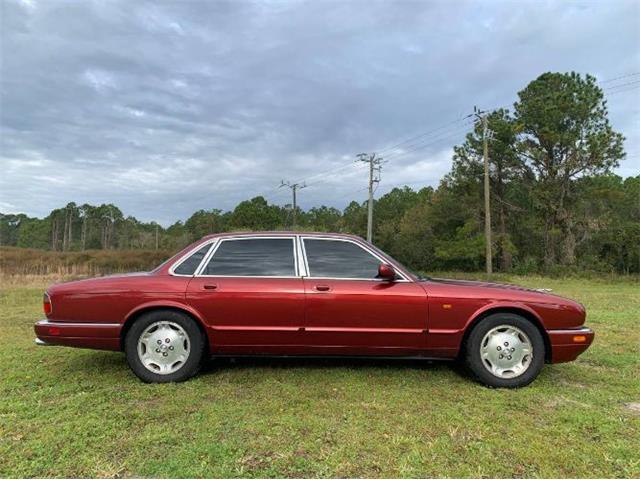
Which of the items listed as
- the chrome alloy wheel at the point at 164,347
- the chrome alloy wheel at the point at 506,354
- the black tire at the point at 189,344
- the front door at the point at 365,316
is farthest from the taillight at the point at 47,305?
the chrome alloy wheel at the point at 506,354

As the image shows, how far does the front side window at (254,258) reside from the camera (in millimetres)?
4680

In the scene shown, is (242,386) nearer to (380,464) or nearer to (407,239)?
(380,464)

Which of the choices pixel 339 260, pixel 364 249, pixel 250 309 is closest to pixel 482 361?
pixel 364 249

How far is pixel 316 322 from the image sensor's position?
4.47m

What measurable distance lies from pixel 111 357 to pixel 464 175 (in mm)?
37837

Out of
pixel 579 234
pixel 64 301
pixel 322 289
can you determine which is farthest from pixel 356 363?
pixel 579 234

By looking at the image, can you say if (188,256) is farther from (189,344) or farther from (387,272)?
(387,272)

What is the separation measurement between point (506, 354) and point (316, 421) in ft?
6.60

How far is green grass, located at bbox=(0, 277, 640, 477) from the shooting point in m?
2.87

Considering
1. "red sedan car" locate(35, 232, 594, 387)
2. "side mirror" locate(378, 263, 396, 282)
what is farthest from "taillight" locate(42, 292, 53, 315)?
"side mirror" locate(378, 263, 396, 282)

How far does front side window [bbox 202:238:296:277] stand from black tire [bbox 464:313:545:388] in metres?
1.84

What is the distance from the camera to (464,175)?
3972cm

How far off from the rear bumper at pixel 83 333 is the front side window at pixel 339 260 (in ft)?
6.42

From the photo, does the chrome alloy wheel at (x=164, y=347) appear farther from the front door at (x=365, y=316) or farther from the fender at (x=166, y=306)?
the front door at (x=365, y=316)
